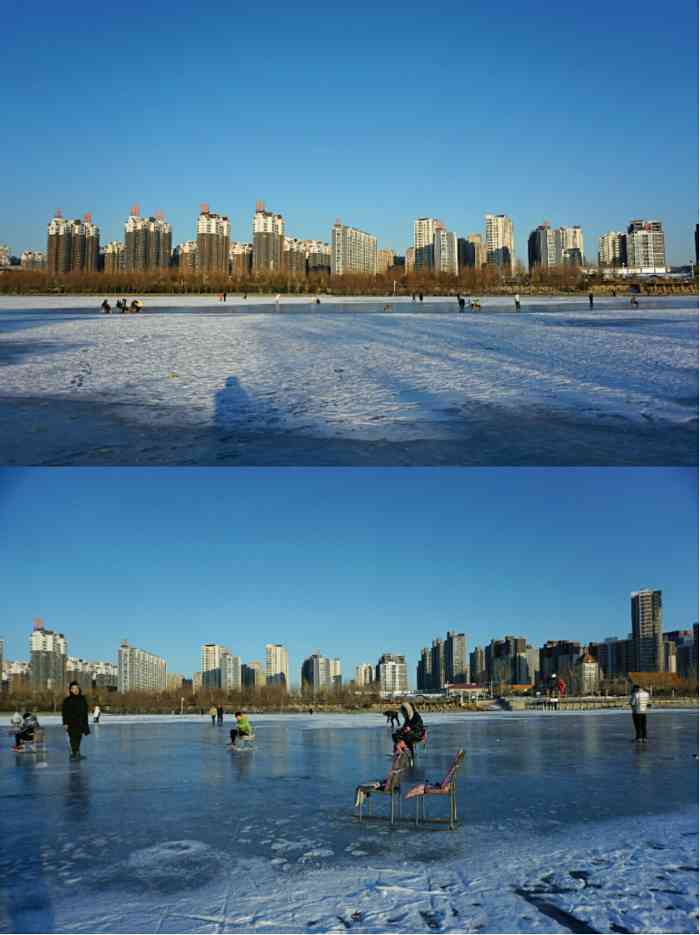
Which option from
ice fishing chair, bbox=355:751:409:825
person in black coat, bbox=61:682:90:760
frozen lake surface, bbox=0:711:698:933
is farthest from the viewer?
person in black coat, bbox=61:682:90:760

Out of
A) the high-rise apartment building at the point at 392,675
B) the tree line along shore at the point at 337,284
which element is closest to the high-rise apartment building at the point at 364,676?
the high-rise apartment building at the point at 392,675

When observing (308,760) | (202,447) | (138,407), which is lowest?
(308,760)

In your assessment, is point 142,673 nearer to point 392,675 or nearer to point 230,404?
point 392,675

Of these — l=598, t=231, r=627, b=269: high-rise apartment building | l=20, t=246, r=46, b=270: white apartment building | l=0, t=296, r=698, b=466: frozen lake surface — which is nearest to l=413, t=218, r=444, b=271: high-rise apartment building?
l=598, t=231, r=627, b=269: high-rise apartment building

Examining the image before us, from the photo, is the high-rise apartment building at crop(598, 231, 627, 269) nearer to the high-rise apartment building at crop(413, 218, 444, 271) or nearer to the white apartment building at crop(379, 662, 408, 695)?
the high-rise apartment building at crop(413, 218, 444, 271)

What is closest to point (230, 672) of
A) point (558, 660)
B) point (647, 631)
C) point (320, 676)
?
point (320, 676)

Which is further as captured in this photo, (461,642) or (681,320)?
(461,642)

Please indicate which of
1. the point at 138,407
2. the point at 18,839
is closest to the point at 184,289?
the point at 138,407

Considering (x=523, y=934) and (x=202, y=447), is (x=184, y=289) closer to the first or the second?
(x=202, y=447)
